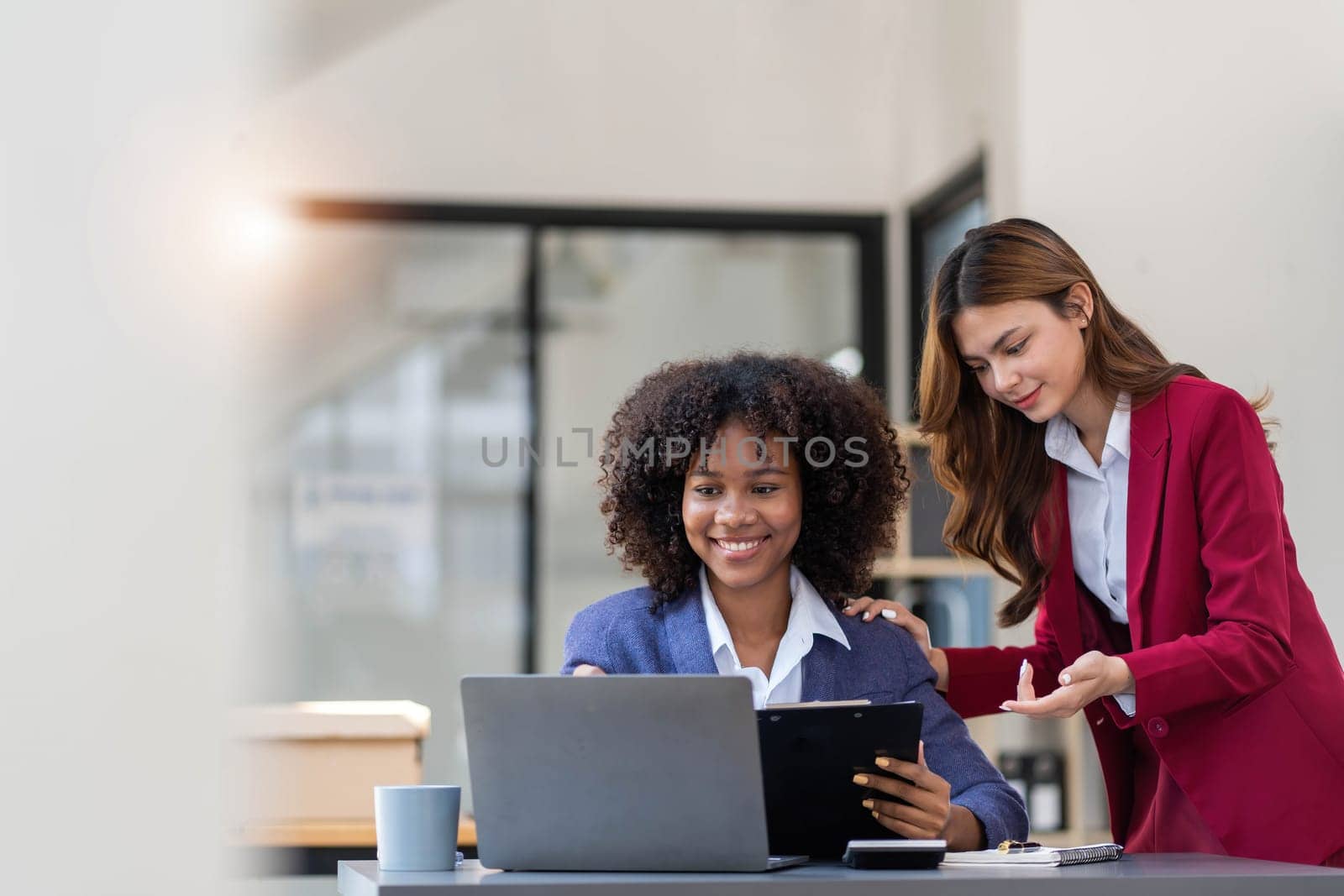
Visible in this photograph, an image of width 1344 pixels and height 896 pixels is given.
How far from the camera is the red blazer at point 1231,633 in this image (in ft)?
6.05

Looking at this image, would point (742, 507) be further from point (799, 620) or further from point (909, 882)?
point (909, 882)

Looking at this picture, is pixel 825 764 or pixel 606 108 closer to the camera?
pixel 825 764

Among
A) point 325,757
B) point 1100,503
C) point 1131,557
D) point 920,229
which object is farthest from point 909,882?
point 920,229

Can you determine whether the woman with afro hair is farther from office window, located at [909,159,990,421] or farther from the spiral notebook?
office window, located at [909,159,990,421]

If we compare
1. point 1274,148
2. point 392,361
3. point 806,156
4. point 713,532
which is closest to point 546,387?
point 392,361

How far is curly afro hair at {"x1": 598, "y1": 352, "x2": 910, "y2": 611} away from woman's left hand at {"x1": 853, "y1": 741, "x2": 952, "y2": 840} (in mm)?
507

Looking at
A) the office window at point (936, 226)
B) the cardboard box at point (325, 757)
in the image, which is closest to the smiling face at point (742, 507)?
the cardboard box at point (325, 757)

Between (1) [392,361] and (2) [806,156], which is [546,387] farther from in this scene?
(2) [806,156]

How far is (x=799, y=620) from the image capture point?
1.99 metres

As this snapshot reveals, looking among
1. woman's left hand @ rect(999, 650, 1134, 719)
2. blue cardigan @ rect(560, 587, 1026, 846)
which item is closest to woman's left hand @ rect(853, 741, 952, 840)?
woman's left hand @ rect(999, 650, 1134, 719)

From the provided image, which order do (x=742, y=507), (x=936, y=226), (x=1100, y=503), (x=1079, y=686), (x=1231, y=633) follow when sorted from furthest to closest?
1. (x=936, y=226)
2. (x=1100, y=503)
3. (x=742, y=507)
4. (x=1231, y=633)
5. (x=1079, y=686)

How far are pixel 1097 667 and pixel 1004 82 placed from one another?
2.66 m

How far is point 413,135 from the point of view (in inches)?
184

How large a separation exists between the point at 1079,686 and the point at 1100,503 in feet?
1.41
